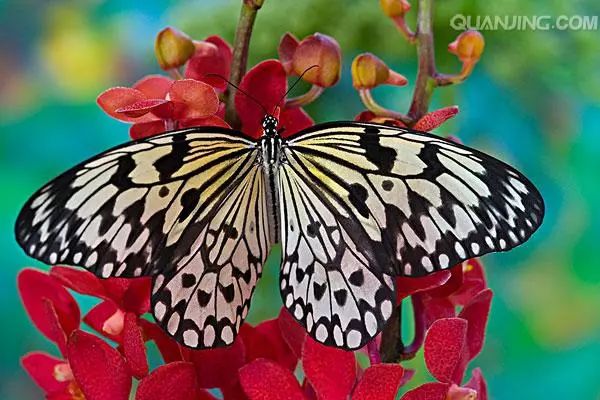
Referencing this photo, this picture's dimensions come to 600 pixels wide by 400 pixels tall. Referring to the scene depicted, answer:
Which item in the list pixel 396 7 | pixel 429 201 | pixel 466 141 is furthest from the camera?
pixel 466 141

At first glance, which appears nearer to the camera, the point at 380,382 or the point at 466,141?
the point at 380,382

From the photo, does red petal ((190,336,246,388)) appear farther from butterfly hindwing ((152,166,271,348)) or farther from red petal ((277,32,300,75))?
red petal ((277,32,300,75))

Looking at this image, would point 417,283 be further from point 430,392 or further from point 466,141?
point 466,141

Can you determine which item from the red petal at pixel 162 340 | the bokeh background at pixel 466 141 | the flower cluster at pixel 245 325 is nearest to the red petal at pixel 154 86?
the flower cluster at pixel 245 325

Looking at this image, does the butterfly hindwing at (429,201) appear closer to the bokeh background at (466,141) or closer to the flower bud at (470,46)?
the flower bud at (470,46)

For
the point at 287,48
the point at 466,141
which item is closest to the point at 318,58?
the point at 287,48

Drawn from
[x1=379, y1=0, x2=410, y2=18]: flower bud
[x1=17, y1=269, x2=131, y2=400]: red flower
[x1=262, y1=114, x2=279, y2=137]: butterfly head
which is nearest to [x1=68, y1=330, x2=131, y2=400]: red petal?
[x1=17, y1=269, x2=131, y2=400]: red flower
